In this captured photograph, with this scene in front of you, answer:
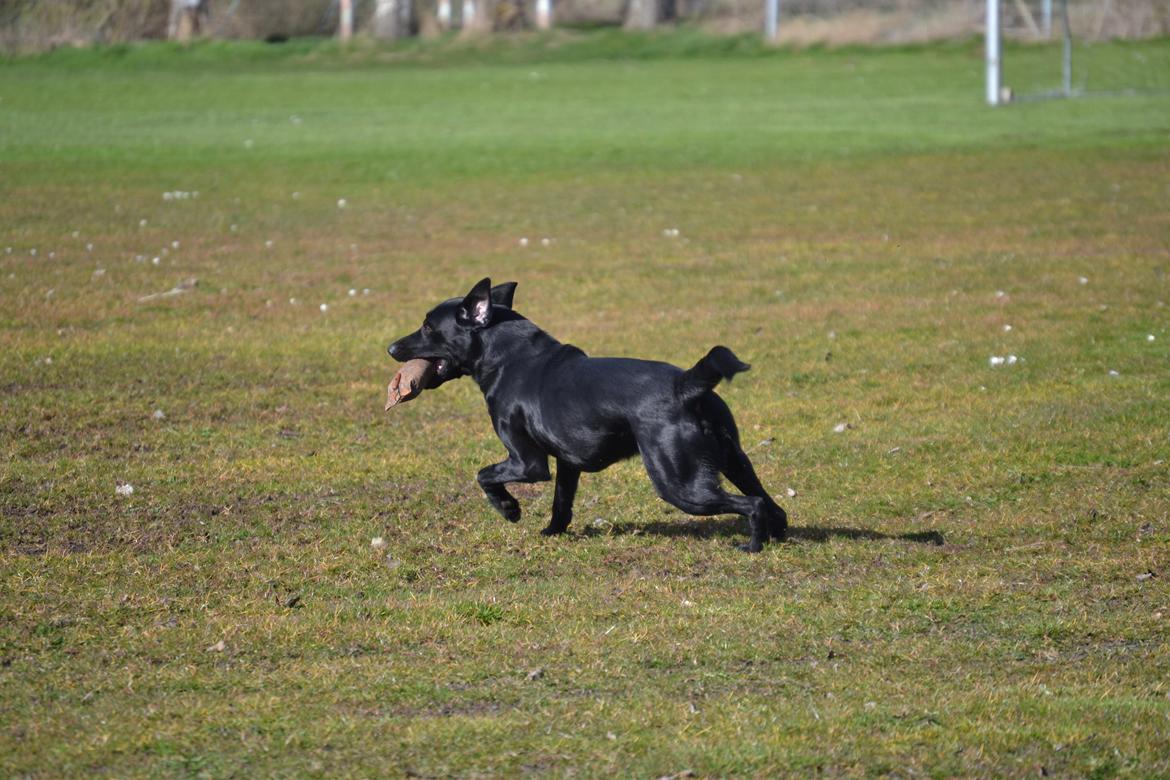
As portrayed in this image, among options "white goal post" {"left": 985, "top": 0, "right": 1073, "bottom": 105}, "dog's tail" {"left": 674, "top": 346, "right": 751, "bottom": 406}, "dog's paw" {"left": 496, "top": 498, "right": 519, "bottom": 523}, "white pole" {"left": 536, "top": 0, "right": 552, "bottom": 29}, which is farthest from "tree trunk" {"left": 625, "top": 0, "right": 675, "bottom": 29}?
"dog's tail" {"left": 674, "top": 346, "right": 751, "bottom": 406}

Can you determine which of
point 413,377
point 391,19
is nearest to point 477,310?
point 413,377

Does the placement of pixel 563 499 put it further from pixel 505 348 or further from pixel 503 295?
pixel 503 295

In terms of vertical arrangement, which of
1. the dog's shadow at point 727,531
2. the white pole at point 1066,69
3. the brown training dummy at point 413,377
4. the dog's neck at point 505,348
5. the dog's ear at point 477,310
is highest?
the white pole at point 1066,69

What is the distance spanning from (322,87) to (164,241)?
23.2 m

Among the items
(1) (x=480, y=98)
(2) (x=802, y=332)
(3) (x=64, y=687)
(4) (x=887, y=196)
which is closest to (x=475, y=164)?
(4) (x=887, y=196)

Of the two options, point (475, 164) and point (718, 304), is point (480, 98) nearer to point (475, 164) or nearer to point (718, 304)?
point (475, 164)

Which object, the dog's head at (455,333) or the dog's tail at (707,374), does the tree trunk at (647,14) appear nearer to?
the dog's head at (455,333)

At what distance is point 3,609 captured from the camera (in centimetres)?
713

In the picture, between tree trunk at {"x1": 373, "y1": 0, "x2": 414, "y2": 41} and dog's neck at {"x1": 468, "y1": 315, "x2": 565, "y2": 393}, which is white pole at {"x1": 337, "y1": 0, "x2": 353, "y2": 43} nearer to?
tree trunk at {"x1": 373, "y1": 0, "x2": 414, "y2": 41}

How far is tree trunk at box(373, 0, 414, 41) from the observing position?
185 feet

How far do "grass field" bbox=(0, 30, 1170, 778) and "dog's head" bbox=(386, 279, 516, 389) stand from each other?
3.07 ft

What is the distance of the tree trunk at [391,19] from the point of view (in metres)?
56.2

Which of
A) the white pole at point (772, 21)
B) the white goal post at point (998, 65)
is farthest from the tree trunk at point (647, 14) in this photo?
the white goal post at point (998, 65)

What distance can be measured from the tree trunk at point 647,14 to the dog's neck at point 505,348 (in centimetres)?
4932
